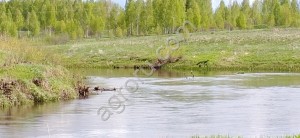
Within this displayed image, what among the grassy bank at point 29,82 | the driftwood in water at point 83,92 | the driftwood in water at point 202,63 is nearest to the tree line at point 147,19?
the driftwood in water at point 202,63

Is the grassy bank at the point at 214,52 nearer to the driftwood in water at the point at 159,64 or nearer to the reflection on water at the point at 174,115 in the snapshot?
the driftwood in water at the point at 159,64

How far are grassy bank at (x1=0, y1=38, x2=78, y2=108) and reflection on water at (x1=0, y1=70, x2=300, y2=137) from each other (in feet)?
3.90

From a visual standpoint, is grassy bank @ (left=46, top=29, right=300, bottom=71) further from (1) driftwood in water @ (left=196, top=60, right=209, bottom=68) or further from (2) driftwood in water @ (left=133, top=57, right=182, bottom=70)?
(2) driftwood in water @ (left=133, top=57, right=182, bottom=70)

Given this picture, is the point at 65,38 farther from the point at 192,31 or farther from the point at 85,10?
the point at 192,31

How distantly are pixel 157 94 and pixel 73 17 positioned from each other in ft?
378

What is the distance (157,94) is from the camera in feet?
140

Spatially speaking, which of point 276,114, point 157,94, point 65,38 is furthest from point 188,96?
point 65,38

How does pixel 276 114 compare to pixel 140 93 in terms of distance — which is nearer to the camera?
pixel 276 114

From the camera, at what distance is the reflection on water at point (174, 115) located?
25.3 metres

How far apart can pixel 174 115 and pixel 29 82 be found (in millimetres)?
9449

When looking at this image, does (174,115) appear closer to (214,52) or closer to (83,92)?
(83,92)

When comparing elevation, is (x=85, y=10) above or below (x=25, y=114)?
above

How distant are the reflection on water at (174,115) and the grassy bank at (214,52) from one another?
A: 25937 mm

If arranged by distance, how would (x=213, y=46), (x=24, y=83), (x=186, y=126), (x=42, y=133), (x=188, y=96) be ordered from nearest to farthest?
1. (x=42, y=133)
2. (x=186, y=126)
3. (x=24, y=83)
4. (x=188, y=96)
5. (x=213, y=46)
